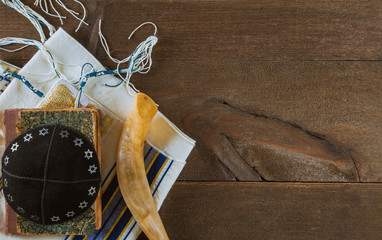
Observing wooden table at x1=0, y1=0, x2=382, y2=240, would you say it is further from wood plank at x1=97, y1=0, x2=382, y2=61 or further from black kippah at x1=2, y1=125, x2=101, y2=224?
black kippah at x1=2, y1=125, x2=101, y2=224

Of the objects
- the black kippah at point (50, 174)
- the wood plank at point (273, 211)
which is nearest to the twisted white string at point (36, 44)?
the black kippah at point (50, 174)

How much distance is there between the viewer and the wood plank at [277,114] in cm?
56

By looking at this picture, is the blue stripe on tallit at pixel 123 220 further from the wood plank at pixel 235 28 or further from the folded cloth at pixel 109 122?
the wood plank at pixel 235 28

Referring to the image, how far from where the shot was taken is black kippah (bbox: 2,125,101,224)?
1.44ft

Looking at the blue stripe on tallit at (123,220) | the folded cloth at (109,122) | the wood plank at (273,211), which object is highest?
the folded cloth at (109,122)

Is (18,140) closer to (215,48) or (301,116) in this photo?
(215,48)

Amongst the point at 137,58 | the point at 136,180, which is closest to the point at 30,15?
the point at 137,58

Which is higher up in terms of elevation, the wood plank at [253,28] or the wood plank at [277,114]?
the wood plank at [253,28]

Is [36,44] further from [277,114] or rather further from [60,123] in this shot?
[277,114]

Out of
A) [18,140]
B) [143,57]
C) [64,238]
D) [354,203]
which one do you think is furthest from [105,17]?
[354,203]

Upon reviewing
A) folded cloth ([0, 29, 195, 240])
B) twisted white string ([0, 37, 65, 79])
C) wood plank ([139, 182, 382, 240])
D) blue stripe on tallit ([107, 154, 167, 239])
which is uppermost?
twisted white string ([0, 37, 65, 79])

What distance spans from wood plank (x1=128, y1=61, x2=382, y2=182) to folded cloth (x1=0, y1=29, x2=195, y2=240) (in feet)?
0.09

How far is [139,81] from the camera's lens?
1.85 feet

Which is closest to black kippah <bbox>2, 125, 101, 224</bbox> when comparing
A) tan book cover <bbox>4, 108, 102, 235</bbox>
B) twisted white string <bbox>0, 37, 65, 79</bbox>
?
tan book cover <bbox>4, 108, 102, 235</bbox>
